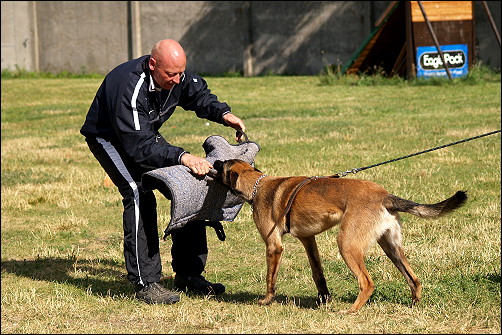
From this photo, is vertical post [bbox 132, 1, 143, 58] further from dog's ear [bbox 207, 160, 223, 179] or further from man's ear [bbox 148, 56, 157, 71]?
dog's ear [bbox 207, 160, 223, 179]

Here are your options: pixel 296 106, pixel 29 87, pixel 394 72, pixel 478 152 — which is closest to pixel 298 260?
pixel 478 152

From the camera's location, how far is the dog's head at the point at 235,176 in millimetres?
5711

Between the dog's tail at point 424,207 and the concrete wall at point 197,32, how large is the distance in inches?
861

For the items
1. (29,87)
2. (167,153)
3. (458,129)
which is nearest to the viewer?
(167,153)

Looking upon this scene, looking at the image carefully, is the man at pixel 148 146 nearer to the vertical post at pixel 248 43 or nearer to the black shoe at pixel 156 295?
the black shoe at pixel 156 295

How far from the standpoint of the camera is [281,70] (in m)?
28.5

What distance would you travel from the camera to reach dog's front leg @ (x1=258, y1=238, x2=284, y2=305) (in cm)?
547

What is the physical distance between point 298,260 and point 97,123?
7.36 feet

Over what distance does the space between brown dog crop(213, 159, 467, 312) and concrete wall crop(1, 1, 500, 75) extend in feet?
70.2

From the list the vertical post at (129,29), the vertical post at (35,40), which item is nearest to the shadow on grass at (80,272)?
the vertical post at (129,29)

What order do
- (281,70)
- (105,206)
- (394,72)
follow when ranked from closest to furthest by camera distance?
(105,206) < (394,72) < (281,70)

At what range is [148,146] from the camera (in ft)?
18.5

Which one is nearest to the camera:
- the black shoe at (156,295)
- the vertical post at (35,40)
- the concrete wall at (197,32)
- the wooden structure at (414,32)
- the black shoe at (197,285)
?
the black shoe at (156,295)

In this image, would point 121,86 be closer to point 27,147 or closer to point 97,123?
point 97,123
